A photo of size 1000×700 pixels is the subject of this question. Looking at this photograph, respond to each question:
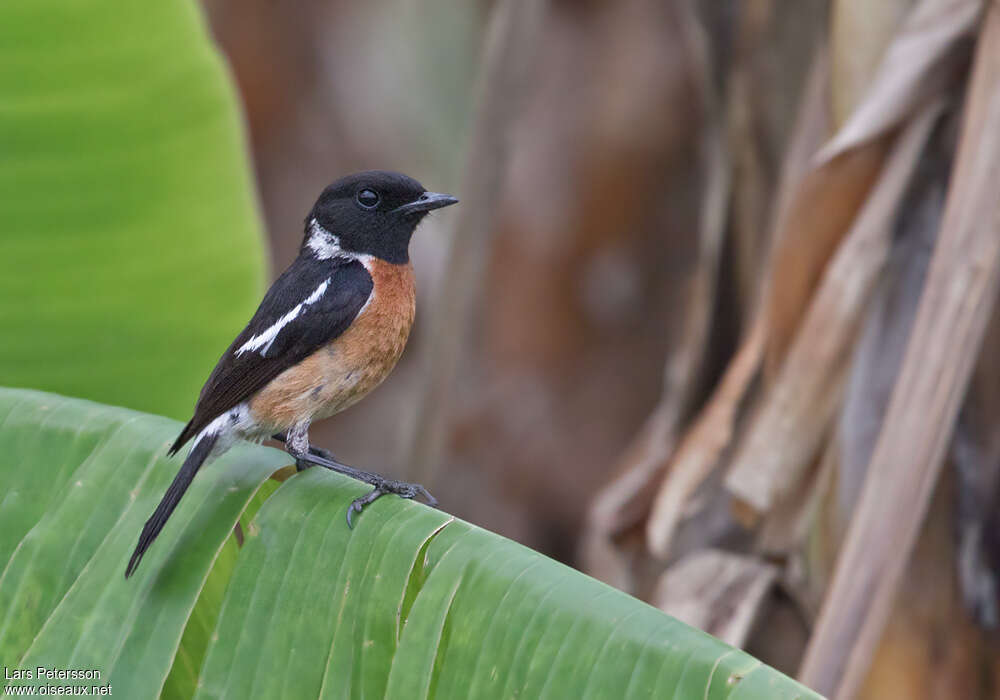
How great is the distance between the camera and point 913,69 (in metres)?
2.61

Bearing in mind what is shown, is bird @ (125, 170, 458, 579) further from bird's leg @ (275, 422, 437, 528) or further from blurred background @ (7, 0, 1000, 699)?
blurred background @ (7, 0, 1000, 699)

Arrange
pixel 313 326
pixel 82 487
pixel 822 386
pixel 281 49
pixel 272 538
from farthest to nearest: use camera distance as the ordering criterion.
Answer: pixel 281 49 → pixel 822 386 → pixel 313 326 → pixel 82 487 → pixel 272 538

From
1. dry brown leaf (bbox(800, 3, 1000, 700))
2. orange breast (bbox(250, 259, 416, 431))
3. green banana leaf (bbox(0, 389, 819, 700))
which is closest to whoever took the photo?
green banana leaf (bbox(0, 389, 819, 700))

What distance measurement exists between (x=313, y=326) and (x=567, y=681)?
3.73ft

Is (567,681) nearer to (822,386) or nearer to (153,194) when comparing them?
(822,386)

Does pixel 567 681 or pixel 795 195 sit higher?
pixel 795 195

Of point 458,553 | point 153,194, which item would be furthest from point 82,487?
point 153,194

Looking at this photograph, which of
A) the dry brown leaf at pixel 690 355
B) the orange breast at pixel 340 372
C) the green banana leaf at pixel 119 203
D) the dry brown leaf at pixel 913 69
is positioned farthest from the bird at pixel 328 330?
the dry brown leaf at pixel 690 355

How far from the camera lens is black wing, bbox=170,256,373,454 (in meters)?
2.31

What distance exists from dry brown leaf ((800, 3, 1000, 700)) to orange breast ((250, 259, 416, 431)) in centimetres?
106

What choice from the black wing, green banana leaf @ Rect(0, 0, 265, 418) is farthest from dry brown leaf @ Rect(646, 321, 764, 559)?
green banana leaf @ Rect(0, 0, 265, 418)

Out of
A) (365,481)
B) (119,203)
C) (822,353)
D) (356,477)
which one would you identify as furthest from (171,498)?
(822,353)

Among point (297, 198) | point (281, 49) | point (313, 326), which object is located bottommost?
point (297, 198)

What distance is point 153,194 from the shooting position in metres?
2.82
